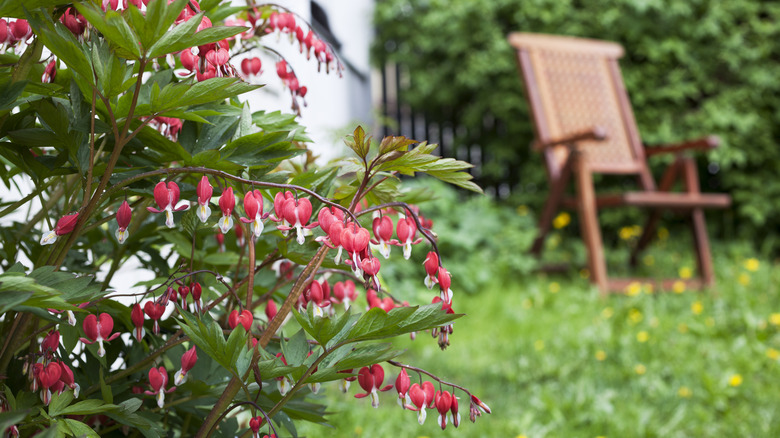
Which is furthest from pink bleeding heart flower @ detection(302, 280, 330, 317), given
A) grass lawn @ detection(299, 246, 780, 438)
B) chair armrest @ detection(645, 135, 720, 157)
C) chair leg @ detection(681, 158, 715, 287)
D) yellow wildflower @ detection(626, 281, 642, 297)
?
chair armrest @ detection(645, 135, 720, 157)

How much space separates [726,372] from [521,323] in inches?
37.2

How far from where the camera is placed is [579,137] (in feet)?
10.9

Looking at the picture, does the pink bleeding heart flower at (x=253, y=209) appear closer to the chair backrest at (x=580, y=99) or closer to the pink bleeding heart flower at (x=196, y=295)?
the pink bleeding heart flower at (x=196, y=295)

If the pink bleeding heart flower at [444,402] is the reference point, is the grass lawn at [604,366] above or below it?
below

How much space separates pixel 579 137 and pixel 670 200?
581mm

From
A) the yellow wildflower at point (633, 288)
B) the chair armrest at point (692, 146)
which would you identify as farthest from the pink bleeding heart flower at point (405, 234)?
the chair armrest at point (692, 146)

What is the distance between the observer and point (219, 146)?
0.74 metres

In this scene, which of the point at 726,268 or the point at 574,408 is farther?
the point at 726,268

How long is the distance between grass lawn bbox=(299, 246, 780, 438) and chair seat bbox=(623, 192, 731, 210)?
1.50 ft

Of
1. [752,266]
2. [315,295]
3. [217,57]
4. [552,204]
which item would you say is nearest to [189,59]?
[217,57]

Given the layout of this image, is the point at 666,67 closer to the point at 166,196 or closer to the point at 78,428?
the point at 166,196

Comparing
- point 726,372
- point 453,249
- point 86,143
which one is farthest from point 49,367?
point 453,249

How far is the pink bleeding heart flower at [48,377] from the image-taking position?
2.01ft

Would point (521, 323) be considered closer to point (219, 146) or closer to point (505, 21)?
point (219, 146)
